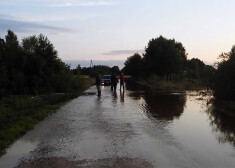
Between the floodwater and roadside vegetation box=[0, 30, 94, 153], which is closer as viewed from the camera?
the floodwater

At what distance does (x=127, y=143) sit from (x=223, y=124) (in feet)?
19.3

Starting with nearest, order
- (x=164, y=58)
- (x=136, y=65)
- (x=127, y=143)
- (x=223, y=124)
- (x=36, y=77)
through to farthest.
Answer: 1. (x=127, y=143)
2. (x=223, y=124)
3. (x=36, y=77)
4. (x=164, y=58)
5. (x=136, y=65)

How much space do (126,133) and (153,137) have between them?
120cm

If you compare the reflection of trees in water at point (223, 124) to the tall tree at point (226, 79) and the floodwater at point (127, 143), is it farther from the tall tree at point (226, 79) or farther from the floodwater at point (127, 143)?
the tall tree at point (226, 79)

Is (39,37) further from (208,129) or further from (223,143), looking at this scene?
(223,143)

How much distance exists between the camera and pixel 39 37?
126ft

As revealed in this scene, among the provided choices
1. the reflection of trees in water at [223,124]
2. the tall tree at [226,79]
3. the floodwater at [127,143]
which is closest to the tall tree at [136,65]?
the tall tree at [226,79]

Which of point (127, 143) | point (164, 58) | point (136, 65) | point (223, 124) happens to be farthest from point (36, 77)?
point (136, 65)

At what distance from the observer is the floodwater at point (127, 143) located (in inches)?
367

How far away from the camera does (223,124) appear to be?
16188 millimetres

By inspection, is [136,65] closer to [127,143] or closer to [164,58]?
[164,58]

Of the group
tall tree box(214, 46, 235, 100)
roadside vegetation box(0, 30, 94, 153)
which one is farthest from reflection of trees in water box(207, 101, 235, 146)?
roadside vegetation box(0, 30, 94, 153)

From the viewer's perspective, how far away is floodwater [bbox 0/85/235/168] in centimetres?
933

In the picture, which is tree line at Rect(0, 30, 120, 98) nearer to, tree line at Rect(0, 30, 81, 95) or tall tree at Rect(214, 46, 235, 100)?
tree line at Rect(0, 30, 81, 95)
